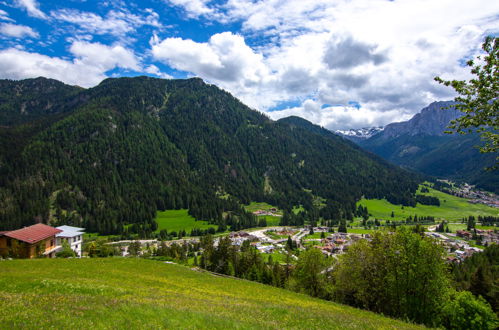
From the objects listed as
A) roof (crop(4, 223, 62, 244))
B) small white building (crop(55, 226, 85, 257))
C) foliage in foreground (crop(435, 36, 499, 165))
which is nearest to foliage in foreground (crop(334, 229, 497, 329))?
foliage in foreground (crop(435, 36, 499, 165))

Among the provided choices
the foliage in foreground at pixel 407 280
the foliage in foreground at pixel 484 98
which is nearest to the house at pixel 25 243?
the foliage in foreground at pixel 407 280

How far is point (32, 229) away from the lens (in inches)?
2709

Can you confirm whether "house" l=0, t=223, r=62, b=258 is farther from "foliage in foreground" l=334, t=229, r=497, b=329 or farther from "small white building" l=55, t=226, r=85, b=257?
"foliage in foreground" l=334, t=229, r=497, b=329

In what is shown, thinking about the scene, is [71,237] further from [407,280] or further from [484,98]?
[484,98]

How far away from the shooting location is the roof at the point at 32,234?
62741mm

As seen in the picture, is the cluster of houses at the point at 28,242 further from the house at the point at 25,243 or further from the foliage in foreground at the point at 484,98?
the foliage in foreground at the point at 484,98

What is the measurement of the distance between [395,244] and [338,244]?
159 m

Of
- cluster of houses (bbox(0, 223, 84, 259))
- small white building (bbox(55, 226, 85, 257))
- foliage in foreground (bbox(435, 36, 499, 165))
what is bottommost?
small white building (bbox(55, 226, 85, 257))

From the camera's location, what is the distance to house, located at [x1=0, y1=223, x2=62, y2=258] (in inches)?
2424

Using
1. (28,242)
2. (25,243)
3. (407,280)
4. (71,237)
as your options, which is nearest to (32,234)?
(25,243)

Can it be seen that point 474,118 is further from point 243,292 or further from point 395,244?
point 243,292

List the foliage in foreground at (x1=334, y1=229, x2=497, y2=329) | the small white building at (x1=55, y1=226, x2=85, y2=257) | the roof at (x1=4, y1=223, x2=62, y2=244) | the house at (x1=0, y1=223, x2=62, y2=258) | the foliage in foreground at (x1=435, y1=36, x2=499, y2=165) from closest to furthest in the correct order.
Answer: the foliage in foreground at (x1=435, y1=36, x2=499, y2=165) < the foliage in foreground at (x1=334, y1=229, x2=497, y2=329) < the house at (x1=0, y1=223, x2=62, y2=258) < the roof at (x1=4, y1=223, x2=62, y2=244) < the small white building at (x1=55, y1=226, x2=85, y2=257)

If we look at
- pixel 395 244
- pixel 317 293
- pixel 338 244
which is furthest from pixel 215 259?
pixel 338 244

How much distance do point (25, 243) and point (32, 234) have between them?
4.05m
